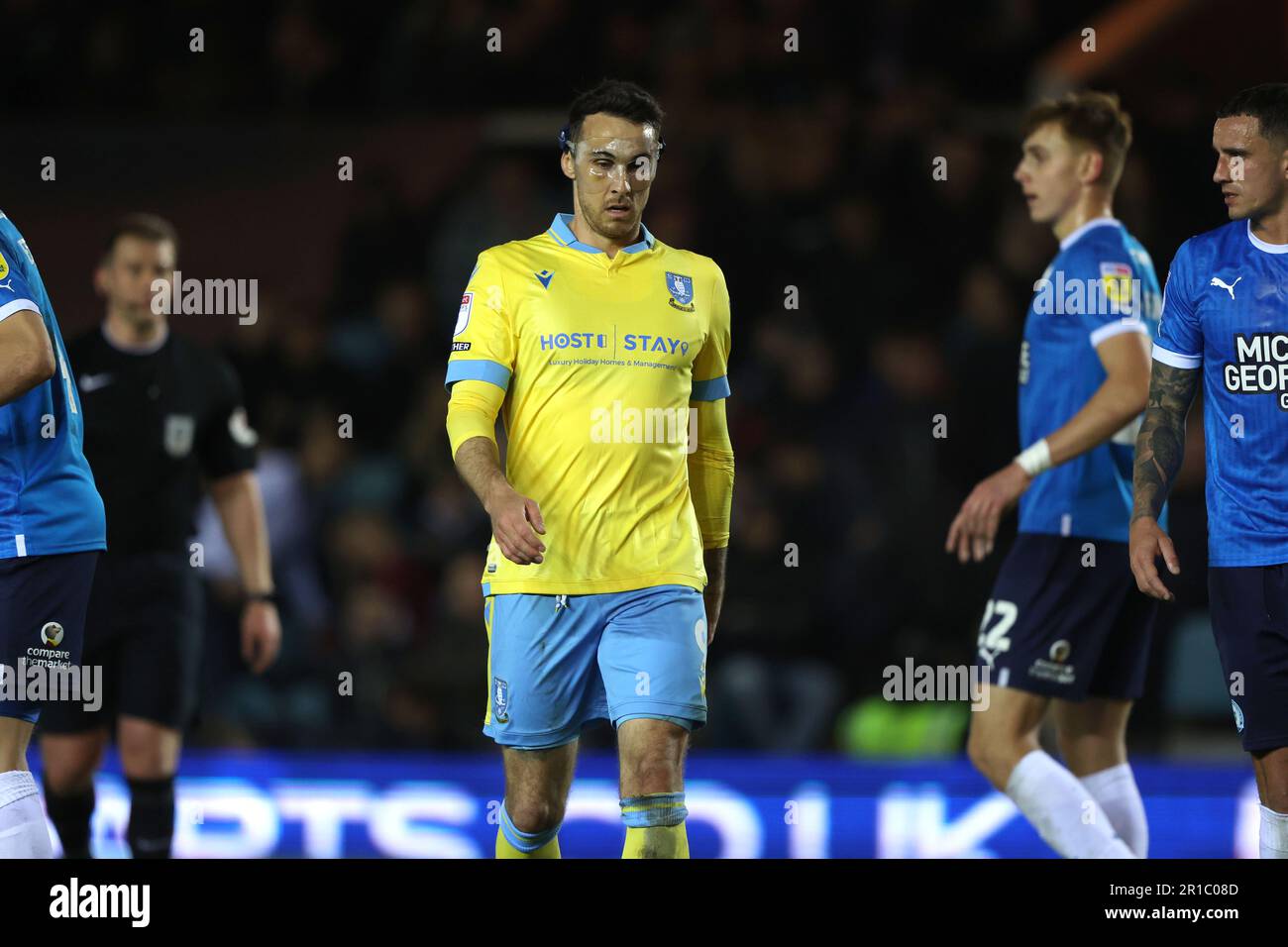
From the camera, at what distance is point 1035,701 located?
5.96m

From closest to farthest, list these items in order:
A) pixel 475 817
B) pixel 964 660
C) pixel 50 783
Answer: pixel 50 783 < pixel 475 817 < pixel 964 660

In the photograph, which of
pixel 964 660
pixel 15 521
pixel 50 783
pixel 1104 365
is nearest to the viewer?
pixel 15 521

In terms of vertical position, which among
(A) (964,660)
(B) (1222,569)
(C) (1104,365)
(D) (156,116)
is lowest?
(A) (964,660)

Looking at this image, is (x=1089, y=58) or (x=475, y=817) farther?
(x=1089, y=58)

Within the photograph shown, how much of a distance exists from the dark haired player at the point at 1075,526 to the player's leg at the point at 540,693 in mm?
1427

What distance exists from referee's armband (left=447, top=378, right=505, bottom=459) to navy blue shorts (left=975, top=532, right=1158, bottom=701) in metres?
1.96

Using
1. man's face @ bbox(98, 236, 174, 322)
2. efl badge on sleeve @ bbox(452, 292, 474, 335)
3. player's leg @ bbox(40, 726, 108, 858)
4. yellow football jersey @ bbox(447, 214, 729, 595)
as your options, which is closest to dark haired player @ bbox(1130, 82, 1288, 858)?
yellow football jersey @ bbox(447, 214, 729, 595)

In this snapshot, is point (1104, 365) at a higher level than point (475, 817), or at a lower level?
higher

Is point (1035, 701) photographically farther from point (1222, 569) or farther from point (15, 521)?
point (15, 521)

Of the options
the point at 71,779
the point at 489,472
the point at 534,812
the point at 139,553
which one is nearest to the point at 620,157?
the point at 489,472
